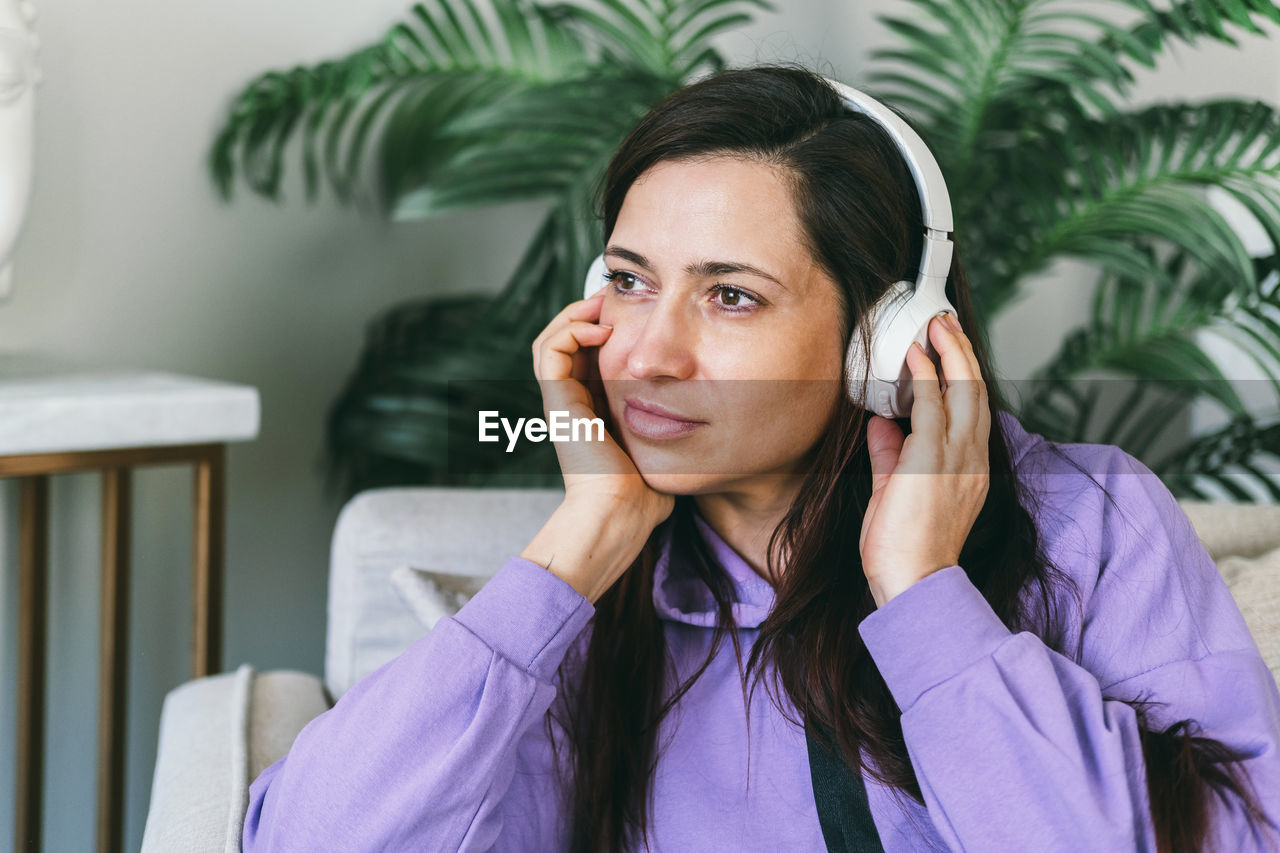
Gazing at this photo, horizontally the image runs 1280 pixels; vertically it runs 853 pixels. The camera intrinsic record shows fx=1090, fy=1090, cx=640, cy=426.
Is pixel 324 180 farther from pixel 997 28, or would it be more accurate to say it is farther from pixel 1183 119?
pixel 1183 119

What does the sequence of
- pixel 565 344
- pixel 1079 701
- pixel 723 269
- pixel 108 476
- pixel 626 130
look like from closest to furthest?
pixel 1079 701, pixel 723 269, pixel 565 344, pixel 108 476, pixel 626 130

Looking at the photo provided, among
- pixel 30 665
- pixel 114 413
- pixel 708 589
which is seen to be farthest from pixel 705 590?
pixel 30 665

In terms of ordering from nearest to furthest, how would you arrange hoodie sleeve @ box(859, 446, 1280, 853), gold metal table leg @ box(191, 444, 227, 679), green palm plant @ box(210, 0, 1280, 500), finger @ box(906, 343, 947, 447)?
hoodie sleeve @ box(859, 446, 1280, 853) < finger @ box(906, 343, 947, 447) < gold metal table leg @ box(191, 444, 227, 679) < green palm plant @ box(210, 0, 1280, 500)

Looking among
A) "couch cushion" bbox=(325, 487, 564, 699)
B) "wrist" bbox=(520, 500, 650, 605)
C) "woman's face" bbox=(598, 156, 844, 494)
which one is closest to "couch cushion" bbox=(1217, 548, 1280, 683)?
"woman's face" bbox=(598, 156, 844, 494)

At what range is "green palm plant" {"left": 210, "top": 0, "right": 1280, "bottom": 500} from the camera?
4.88 ft

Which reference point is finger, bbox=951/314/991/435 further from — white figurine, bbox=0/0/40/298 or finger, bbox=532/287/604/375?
white figurine, bbox=0/0/40/298

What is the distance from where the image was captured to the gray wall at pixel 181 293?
1.51 meters

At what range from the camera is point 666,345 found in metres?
0.82

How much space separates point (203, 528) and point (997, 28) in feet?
4.21

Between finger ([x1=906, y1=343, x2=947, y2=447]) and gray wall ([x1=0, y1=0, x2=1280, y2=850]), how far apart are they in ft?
2.31

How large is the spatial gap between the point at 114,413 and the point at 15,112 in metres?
0.36

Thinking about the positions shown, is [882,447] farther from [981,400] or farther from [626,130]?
[626,130]

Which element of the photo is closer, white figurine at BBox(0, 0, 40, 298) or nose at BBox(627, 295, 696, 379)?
nose at BBox(627, 295, 696, 379)

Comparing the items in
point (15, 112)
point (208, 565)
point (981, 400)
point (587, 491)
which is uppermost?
point (15, 112)
